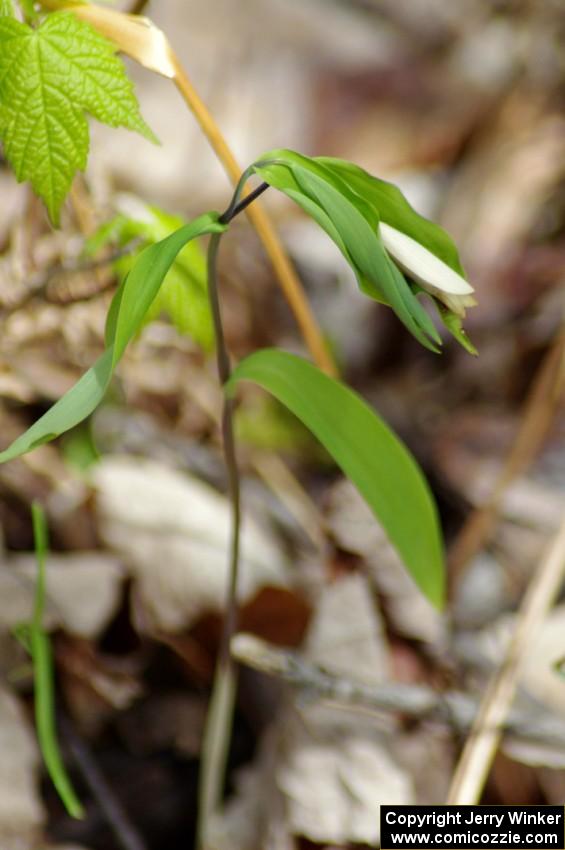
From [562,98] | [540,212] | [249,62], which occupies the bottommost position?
[540,212]

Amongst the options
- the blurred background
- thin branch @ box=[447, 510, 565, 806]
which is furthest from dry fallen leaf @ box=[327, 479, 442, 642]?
thin branch @ box=[447, 510, 565, 806]

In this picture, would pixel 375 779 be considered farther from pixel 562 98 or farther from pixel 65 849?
pixel 562 98

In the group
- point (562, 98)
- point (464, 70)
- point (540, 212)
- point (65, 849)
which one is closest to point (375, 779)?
point (65, 849)

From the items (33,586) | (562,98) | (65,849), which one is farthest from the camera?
(562,98)

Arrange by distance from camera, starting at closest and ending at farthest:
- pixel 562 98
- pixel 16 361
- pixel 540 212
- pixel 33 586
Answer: pixel 33 586 → pixel 16 361 → pixel 540 212 → pixel 562 98

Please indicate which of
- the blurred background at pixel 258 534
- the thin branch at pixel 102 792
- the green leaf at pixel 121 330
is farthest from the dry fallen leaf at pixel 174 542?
the green leaf at pixel 121 330

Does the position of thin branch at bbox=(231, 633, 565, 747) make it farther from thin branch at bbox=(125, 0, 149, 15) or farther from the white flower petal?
thin branch at bbox=(125, 0, 149, 15)

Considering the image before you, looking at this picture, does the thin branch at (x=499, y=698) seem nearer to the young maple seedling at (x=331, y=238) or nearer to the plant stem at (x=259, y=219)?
the young maple seedling at (x=331, y=238)
